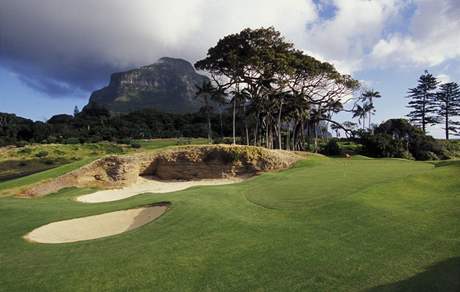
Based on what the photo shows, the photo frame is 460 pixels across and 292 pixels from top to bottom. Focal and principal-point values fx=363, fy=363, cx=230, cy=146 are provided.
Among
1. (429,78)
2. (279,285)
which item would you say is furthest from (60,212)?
(429,78)

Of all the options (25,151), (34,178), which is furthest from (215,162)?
(25,151)

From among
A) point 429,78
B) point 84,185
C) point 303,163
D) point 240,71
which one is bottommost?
point 84,185

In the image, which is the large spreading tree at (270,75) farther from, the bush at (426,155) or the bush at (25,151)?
the bush at (25,151)

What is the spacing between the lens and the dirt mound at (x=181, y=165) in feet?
92.0

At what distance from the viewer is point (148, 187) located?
91.7 feet

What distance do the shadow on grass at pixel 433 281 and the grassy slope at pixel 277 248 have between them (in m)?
0.02

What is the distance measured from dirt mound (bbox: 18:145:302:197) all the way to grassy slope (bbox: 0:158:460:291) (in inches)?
524

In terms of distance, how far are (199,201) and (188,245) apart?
17.8 ft

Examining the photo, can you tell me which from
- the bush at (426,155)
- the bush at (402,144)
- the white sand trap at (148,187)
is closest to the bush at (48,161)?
the white sand trap at (148,187)

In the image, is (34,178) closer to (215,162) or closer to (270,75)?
(215,162)

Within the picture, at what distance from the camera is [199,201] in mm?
Answer: 14969

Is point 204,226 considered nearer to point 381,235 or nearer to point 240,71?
point 381,235

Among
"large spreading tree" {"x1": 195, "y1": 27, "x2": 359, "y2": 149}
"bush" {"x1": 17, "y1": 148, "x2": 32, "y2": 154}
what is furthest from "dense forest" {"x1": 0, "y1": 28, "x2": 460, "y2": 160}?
"bush" {"x1": 17, "y1": 148, "x2": 32, "y2": 154}

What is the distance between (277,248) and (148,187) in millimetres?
20559
